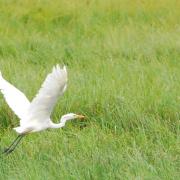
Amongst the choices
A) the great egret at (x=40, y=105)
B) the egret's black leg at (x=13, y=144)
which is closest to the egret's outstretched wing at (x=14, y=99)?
the great egret at (x=40, y=105)

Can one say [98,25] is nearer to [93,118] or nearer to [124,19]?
[124,19]

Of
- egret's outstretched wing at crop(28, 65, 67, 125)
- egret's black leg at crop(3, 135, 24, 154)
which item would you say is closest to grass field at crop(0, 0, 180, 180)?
egret's black leg at crop(3, 135, 24, 154)

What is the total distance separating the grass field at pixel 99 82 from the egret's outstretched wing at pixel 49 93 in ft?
1.06

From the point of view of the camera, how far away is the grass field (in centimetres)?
463

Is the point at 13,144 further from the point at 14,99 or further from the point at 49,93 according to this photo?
the point at 49,93

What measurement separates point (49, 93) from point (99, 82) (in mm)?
1845

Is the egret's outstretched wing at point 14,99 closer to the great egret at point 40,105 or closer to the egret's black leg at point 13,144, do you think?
the great egret at point 40,105

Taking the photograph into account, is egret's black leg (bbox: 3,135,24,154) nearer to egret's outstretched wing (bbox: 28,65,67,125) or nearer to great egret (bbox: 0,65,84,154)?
great egret (bbox: 0,65,84,154)

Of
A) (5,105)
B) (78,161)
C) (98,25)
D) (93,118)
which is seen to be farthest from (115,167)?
(98,25)

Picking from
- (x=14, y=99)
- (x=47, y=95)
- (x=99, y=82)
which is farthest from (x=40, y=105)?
(x=99, y=82)

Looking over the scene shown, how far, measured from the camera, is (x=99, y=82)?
20.1 ft

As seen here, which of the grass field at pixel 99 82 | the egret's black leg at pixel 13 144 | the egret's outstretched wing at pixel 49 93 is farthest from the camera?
the egret's black leg at pixel 13 144

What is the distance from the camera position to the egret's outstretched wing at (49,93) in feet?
13.7

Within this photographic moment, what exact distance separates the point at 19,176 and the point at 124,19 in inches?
199
